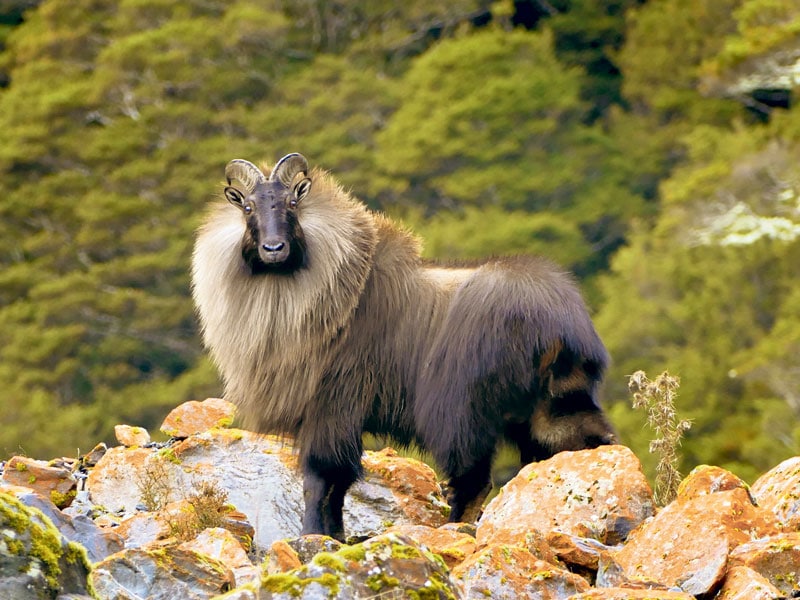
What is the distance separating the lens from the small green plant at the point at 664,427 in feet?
33.4

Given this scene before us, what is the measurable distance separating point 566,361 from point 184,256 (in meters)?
31.9

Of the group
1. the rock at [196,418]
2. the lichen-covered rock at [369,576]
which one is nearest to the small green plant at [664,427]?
the rock at [196,418]

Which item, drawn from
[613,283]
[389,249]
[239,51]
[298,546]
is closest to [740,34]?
[613,283]

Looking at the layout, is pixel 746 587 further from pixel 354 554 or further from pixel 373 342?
pixel 373 342

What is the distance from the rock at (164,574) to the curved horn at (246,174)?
3877 mm

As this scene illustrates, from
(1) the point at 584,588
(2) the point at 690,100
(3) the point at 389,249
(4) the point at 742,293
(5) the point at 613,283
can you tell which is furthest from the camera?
(2) the point at 690,100

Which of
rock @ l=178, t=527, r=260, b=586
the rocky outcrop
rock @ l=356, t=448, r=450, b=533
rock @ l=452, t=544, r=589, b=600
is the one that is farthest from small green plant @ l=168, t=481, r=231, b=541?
rock @ l=452, t=544, r=589, b=600

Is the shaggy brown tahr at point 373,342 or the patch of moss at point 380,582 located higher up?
the patch of moss at point 380,582

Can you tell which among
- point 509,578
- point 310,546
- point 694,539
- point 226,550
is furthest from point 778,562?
point 226,550

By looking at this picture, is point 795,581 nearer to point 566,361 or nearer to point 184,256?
point 566,361

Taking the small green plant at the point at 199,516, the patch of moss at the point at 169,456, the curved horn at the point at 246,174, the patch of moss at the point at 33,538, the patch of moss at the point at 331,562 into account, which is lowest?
the patch of moss at the point at 169,456

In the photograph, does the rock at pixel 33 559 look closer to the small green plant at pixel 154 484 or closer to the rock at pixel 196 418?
the small green plant at pixel 154 484

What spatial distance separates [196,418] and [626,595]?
5.67 meters

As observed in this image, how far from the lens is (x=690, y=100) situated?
1720 inches
